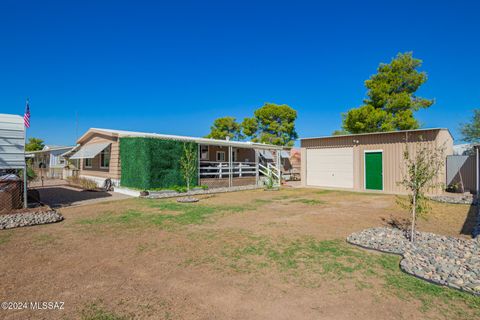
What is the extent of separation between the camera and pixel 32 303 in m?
3.21

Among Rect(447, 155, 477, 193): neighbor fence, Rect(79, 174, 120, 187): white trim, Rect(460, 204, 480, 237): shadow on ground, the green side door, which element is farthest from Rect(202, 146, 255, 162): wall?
Rect(460, 204, 480, 237): shadow on ground

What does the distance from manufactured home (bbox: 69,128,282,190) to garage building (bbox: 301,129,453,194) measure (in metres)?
2.82

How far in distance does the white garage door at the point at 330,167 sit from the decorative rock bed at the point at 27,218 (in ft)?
46.4

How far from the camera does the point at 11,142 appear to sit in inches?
342

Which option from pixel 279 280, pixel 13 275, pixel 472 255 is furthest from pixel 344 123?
pixel 13 275

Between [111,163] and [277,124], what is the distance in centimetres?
2389

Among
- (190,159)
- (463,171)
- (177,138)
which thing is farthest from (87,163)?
(463,171)

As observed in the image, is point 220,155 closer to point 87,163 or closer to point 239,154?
point 239,154

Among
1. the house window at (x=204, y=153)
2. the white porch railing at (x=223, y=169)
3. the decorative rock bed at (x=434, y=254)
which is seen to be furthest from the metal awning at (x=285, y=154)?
the decorative rock bed at (x=434, y=254)

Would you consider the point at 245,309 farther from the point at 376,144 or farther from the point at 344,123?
the point at 344,123

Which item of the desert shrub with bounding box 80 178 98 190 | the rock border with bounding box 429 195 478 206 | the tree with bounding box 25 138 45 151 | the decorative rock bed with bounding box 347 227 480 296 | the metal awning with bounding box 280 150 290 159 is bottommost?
the decorative rock bed with bounding box 347 227 480 296

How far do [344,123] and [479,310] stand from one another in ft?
78.1

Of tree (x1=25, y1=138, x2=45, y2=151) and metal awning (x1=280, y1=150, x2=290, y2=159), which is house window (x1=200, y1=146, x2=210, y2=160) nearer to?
metal awning (x1=280, y1=150, x2=290, y2=159)

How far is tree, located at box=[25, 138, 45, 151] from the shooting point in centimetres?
4578
